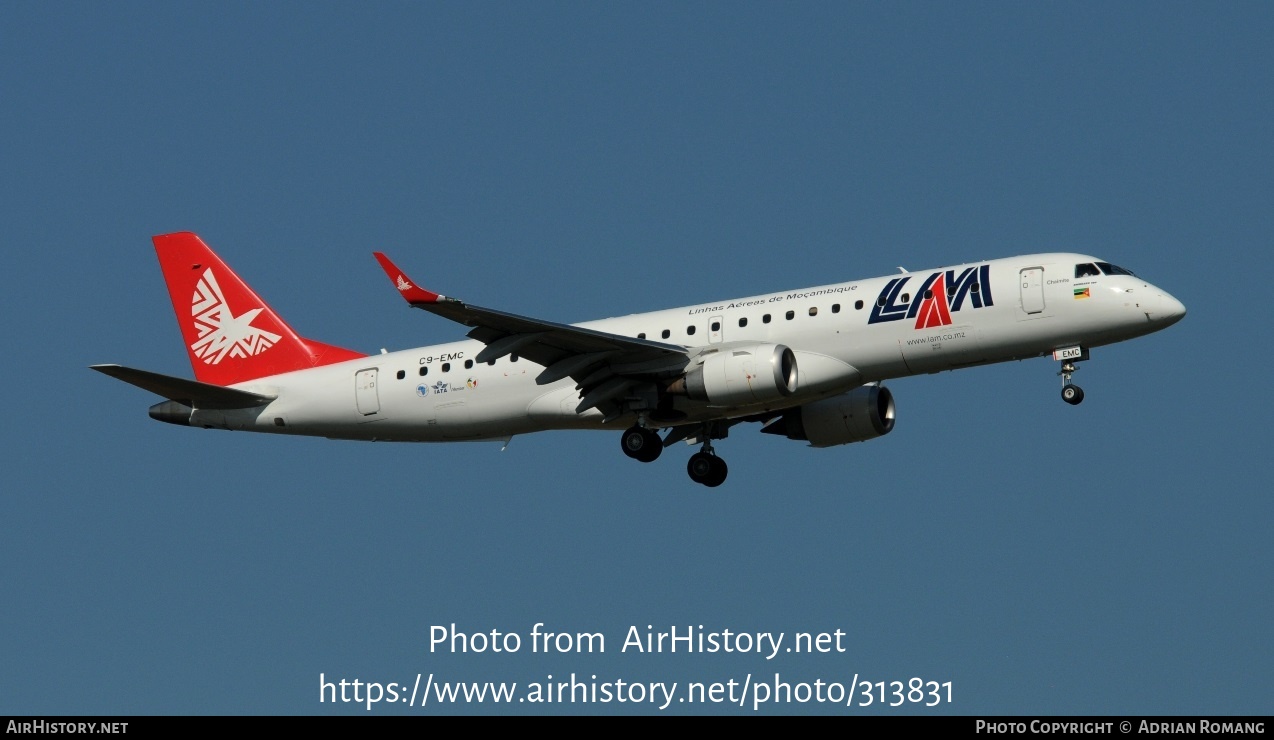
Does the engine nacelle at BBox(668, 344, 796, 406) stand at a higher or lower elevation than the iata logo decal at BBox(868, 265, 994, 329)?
lower

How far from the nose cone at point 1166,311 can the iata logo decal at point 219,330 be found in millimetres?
23022

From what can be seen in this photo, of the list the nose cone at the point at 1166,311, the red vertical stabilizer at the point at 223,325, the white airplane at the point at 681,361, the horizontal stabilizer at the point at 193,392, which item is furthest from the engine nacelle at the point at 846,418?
the horizontal stabilizer at the point at 193,392

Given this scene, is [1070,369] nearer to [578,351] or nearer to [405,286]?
[578,351]

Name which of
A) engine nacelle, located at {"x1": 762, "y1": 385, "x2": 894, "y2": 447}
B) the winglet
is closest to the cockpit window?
engine nacelle, located at {"x1": 762, "y1": 385, "x2": 894, "y2": 447}

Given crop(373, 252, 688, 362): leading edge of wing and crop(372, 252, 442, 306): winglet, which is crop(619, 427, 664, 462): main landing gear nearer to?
crop(373, 252, 688, 362): leading edge of wing

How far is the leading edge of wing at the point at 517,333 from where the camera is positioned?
124ft

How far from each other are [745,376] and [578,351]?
13.3 feet

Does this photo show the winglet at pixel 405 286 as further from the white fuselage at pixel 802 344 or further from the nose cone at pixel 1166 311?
the nose cone at pixel 1166 311

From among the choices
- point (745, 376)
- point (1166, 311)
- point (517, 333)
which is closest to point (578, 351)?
point (517, 333)

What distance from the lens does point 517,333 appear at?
40.4 m

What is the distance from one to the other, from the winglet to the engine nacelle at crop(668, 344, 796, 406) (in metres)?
7.13

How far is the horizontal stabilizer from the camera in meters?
43.8

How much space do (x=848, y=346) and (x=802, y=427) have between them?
540 centimetres

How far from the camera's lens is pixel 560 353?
4222 centimetres
